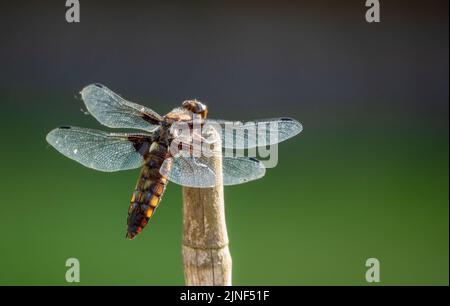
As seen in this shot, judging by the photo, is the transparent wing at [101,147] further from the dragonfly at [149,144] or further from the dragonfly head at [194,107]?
the dragonfly head at [194,107]

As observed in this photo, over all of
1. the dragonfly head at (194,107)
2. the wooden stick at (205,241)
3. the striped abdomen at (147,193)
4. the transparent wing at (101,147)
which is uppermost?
the dragonfly head at (194,107)

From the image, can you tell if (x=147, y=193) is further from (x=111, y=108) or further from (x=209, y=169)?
(x=111, y=108)

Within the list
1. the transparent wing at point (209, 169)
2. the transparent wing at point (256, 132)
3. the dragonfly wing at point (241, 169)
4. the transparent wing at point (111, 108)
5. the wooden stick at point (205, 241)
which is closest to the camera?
the wooden stick at point (205, 241)

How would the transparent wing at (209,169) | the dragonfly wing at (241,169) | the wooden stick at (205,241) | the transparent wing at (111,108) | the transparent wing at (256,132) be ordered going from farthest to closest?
the transparent wing at (111,108), the transparent wing at (256,132), the dragonfly wing at (241,169), the transparent wing at (209,169), the wooden stick at (205,241)

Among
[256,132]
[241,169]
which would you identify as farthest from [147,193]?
[256,132]

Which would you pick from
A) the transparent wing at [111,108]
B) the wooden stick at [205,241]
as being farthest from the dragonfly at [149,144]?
the wooden stick at [205,241]

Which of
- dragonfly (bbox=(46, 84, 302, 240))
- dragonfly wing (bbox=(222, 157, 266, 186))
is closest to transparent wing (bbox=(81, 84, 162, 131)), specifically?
dragonfly (bbox=(46, 84, 302, 240))

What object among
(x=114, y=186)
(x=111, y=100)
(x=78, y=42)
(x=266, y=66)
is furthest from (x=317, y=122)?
(x=111, y=100)

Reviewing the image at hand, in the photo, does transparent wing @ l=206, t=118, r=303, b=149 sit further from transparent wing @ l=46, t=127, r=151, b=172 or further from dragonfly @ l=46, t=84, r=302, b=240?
transparent wing @ l=46, t=127, r=151, b=172
